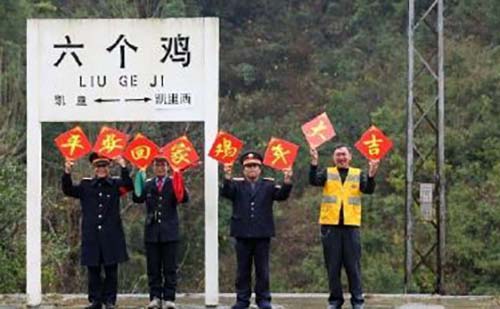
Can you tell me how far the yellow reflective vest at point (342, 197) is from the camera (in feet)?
26.5

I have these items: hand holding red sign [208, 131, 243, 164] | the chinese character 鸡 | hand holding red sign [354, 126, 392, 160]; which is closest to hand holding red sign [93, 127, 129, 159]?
hand holding red sign [208, 131, 243, 164]

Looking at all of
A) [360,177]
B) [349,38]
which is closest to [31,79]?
[360,177]

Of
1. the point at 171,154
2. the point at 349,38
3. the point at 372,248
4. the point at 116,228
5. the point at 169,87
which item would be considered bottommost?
the point at 372,248

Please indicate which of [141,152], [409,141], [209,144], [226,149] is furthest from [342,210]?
[409,141]

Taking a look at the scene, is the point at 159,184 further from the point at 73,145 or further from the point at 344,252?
the point at 344,252

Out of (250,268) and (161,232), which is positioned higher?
(161,232)

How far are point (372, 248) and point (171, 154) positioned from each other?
12.5 metres

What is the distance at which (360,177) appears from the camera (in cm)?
811

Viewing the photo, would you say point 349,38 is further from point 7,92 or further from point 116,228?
point 116,228

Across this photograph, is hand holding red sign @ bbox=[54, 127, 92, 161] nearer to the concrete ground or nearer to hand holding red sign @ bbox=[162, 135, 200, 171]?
hand holding red sign @ bbox=[162, 135, 200, 171]

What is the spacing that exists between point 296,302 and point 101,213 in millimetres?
2186

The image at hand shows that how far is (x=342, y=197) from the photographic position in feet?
26.6

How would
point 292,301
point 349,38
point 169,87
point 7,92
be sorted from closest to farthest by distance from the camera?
point 169,87, point 292,301, point 7,92, point 349,38

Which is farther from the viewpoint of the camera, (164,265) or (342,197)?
(164,265)
